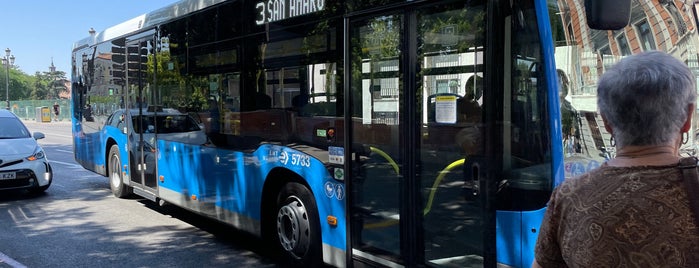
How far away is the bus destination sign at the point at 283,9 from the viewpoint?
16.2 ft

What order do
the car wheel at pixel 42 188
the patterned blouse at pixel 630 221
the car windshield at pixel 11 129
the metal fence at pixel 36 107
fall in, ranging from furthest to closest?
1. the metal fence at pixel 36 107
2. the car windshield at pixel 11 129
3. the car wheel at pixel 42 188
4. the patterned blouse at pixel 630 221

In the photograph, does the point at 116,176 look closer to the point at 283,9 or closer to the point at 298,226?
the point at 298,226

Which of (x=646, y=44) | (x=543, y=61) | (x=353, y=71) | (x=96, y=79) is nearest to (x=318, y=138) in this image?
(x=353, y=71)

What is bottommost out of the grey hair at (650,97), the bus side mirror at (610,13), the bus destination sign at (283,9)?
the grey hair at (650,97)

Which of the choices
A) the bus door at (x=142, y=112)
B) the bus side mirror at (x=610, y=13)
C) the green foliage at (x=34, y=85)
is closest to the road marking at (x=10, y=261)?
the bus door at (x=142, y=112)

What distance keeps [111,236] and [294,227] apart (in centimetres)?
301

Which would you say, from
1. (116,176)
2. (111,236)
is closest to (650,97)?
(111,236)

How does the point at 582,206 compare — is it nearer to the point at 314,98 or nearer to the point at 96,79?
the point at 314,98

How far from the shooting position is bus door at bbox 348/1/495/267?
3.62 m

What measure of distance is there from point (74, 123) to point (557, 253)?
472 inches

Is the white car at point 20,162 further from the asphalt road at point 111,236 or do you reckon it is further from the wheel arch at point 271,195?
the wheel arch at point 271,195

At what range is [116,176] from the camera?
31.9ft

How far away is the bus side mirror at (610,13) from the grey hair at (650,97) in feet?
3.97

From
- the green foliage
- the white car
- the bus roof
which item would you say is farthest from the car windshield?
the green foliage
